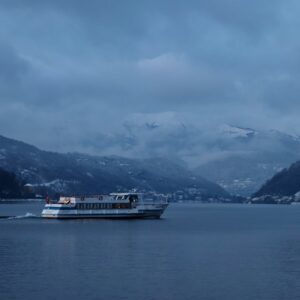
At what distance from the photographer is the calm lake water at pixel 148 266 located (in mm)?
57125

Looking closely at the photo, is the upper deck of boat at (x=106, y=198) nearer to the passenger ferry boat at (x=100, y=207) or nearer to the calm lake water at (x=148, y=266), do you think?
the passenger ferry boat at (x=100, y=207)

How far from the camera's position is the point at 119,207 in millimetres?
154250

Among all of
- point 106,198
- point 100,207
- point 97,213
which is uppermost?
point 106,198

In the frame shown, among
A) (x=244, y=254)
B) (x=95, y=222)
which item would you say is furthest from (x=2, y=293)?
(x=95, y=222)

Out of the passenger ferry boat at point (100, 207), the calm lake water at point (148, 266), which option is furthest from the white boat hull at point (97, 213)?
the calm lake water at point (148, 266)

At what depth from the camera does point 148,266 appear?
233ft

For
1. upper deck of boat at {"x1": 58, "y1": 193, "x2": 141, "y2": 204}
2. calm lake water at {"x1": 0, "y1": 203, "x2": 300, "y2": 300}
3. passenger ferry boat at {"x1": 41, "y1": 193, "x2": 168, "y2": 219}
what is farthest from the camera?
passenger ferry boat at {"x1": 41, "y1": 193, "x2": 168, "y2": 219}

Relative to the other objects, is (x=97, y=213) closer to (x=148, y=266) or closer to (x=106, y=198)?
(x=106, y=198)

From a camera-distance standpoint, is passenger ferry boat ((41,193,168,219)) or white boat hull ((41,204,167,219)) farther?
passenger ferry boat ((41,193,168,219))

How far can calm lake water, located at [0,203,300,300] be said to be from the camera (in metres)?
57.1

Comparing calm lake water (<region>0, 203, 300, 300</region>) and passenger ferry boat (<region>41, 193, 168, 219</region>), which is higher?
passenger ferry boat (<region>41, 193, 168, 219</region>)

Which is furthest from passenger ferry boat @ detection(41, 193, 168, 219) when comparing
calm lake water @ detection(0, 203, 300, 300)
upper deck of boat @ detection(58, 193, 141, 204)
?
calm lake water @ detection(0, 203, 300, 300)

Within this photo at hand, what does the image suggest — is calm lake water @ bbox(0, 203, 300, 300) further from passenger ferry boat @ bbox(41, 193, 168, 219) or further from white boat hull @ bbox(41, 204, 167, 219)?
passenger ferry boat @ bbox(41, 193, 168, 219)

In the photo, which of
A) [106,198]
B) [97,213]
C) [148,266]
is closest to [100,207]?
[97,213]
